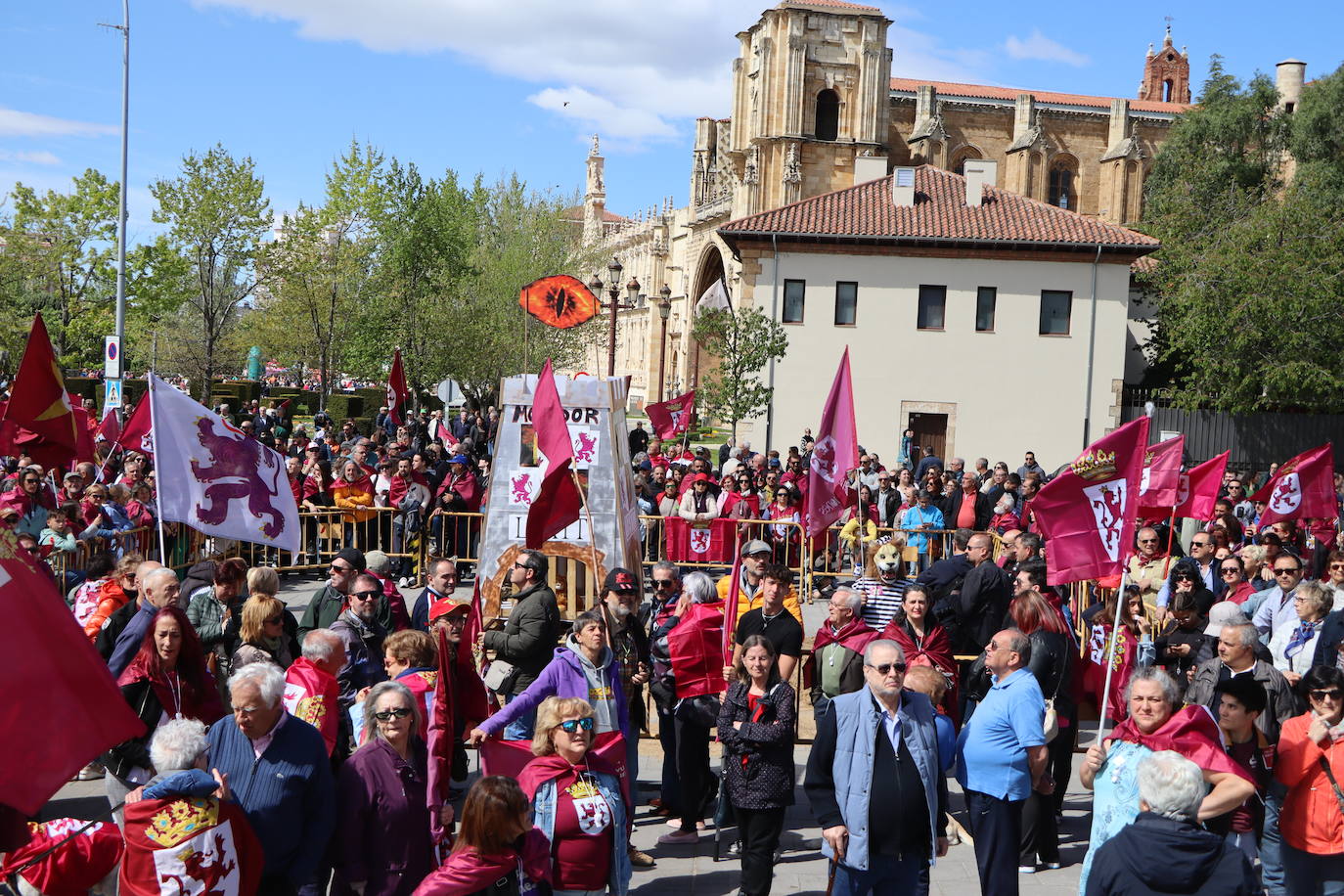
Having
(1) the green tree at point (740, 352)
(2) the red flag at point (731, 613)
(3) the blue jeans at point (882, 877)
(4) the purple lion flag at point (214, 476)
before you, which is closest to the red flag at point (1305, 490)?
(2) the red flag at point (731, 613)

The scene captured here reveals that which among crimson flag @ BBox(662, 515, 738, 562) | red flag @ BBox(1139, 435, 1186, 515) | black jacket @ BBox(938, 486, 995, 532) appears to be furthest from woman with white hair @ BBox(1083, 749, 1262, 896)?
black jacket @ BBox(938, 486, 995, 532)

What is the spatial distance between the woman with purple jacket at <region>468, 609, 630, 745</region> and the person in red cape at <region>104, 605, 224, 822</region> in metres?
1.57

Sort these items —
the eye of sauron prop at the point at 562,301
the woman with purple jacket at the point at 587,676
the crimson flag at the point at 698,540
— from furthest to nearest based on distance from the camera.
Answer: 1. the eye of sauron prop at the point at 562,301
2. the crimson flag at the point at 698,540
3. the woman with purple jacket at the point at 587,676

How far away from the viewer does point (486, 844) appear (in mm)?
4809

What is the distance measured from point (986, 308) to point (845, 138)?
19714 millimetres

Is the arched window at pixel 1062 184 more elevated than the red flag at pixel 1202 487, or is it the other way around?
the arched window at pixel 1062 184

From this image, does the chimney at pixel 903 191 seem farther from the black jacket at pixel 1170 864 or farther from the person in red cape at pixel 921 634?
the black jacket at pixel 1170 864

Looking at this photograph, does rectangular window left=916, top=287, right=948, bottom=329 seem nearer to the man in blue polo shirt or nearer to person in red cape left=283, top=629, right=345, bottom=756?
the man in blue polo shirt

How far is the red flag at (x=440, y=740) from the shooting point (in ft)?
19.0

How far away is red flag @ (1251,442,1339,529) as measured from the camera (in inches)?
542

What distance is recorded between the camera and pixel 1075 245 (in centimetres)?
3356

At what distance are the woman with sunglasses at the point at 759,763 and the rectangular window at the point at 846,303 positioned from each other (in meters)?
28.1

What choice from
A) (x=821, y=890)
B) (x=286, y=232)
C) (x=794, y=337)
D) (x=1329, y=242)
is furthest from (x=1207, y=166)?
(x=821, y=890)

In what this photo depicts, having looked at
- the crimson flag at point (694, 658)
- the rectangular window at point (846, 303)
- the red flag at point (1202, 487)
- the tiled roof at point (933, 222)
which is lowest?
the crimson flag at point (694, 658)
